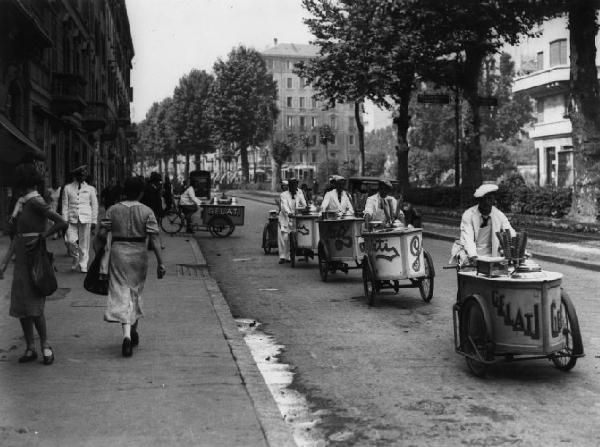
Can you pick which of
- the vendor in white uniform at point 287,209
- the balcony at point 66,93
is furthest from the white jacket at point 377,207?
the balcony at point 66,93

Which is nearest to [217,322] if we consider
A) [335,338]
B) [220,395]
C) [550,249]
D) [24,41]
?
[335,338]

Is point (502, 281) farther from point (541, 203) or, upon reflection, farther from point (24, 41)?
point (541, 203)

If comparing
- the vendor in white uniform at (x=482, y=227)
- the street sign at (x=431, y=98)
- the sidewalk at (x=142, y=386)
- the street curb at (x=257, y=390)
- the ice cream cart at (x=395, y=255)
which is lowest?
the street curb at (x=257, y=390)

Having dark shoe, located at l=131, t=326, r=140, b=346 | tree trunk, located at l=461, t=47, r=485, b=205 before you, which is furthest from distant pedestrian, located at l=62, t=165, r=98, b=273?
tree trunk, located at l=461, t=47, r=485, b=205

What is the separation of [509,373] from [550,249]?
1136cm

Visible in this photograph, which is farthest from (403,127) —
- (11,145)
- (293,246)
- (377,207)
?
(377,207)

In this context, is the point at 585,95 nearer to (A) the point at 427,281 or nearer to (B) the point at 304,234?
(B) the point at 304,234

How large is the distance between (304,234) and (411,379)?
8.24 meters

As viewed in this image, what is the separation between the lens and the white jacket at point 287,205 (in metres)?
14.9

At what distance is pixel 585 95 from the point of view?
2273 cm

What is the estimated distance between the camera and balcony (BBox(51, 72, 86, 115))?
27062mm

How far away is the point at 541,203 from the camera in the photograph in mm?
27984

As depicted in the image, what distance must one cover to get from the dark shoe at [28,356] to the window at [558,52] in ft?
161

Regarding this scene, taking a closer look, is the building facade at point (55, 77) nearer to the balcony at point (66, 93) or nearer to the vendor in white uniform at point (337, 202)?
the balcony at point (66, 93)
